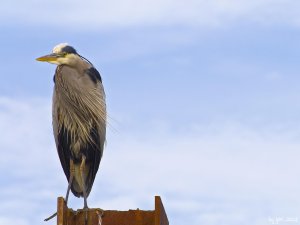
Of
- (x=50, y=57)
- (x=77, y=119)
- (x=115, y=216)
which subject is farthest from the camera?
(x=50, y=57)

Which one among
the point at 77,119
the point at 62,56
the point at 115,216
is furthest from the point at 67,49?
the point at 115,216

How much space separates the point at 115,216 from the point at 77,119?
3663mm

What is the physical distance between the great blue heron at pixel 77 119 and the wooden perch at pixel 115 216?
3.03 meters

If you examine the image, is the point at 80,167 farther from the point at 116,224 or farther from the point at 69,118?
the point at 116,224

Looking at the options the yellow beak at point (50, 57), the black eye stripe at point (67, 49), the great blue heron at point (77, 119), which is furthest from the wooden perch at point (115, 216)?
the black eye stripe at point (67, 49)

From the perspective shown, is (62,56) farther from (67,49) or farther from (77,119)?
(77,119)

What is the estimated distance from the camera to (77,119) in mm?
9625

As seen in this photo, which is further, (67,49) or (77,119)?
(67,49)

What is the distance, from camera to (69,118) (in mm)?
9711

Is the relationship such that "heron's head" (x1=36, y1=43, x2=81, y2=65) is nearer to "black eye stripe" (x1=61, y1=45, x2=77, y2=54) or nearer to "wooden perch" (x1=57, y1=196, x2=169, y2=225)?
"black eye stripe" (x1=61, y1=45, x2=77, y2=54)

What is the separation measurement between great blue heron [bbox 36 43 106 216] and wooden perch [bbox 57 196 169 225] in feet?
9.95

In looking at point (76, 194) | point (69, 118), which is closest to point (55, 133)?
point (69, 118)

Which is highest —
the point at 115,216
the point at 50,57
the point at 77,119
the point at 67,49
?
the point at 67,49

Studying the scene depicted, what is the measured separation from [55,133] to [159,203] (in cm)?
438
